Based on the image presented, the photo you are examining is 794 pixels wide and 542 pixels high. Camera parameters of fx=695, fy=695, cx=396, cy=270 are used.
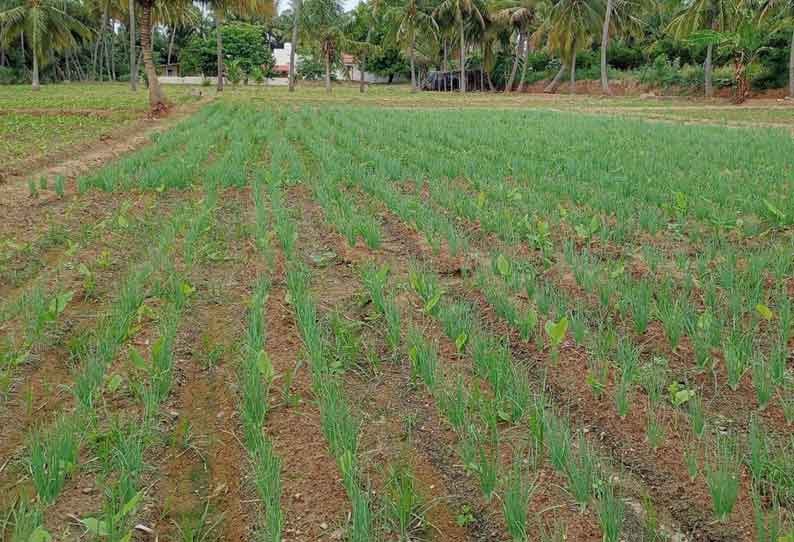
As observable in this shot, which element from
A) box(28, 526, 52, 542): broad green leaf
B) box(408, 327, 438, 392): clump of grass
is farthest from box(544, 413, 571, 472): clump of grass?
box(28, 526, 52, 542): broad green leaf

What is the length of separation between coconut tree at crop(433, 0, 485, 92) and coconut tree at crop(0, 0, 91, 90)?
1939 centimetres

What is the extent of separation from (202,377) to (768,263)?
10.8ft

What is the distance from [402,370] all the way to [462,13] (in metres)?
37.9

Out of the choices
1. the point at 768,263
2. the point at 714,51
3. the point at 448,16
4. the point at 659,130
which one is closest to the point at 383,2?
the point at 448,16

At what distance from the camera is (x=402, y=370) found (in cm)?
301

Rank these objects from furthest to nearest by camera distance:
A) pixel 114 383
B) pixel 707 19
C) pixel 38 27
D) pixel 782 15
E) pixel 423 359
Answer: pixel 38 27, pixel 707 19, pixel 782 15, pixel 423 359, pixel 114 383

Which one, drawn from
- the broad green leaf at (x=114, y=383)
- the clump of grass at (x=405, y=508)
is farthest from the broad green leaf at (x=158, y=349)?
the clump of grass at (x=405, y=508)

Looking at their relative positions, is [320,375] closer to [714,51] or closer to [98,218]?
[98,218]

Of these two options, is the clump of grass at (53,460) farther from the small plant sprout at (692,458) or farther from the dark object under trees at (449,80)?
the dark object under trees at (449,80)

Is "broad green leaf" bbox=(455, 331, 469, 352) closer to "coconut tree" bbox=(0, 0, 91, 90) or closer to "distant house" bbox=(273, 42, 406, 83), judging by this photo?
"coconut tree" bbox=(0, 0, 91, 90)

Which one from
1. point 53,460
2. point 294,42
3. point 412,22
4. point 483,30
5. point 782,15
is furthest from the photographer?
point 483,30

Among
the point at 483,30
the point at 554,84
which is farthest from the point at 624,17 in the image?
the point at 483,30

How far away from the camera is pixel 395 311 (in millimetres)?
3369

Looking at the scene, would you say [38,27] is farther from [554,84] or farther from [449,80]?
[554,84]
